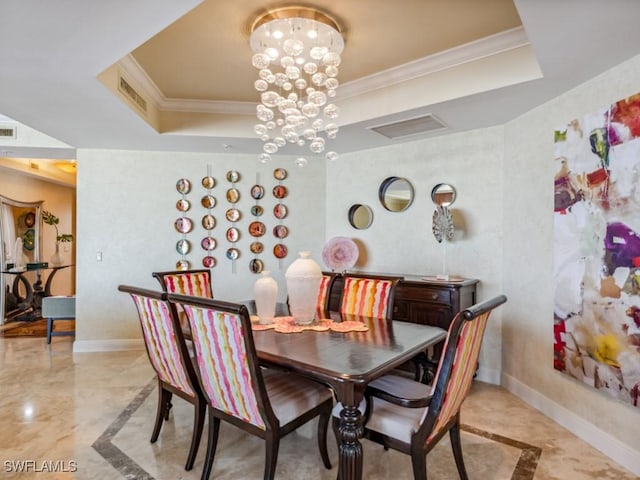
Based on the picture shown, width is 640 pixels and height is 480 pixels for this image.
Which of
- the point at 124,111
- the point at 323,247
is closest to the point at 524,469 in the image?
the point at 323,247

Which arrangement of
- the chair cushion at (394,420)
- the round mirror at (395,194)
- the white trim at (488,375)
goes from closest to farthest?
the chair cushion at (394,420), the white trim at (488,375), the round mirror at (395,194)

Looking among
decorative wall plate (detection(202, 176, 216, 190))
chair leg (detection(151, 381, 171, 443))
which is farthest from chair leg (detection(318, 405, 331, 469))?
decorative wall plate (detection(202, 176, 216, 190))

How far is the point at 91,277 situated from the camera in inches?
169

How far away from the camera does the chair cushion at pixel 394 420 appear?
5.46ft

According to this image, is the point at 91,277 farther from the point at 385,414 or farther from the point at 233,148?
the point at 385,414

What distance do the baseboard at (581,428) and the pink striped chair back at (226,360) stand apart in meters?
2.11

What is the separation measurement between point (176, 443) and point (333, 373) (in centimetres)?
146

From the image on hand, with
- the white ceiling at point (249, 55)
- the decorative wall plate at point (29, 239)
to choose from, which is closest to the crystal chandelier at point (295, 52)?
the white ceiling at point (249, 55)

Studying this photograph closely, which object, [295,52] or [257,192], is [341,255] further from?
[295,52]

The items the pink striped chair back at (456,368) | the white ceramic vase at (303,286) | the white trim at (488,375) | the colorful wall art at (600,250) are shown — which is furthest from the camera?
the white trim at (488,375)

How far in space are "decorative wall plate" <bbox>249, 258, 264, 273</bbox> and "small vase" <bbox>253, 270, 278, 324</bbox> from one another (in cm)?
207

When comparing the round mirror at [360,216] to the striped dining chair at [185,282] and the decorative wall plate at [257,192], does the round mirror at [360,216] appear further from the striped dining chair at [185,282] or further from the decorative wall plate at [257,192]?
the striped dining chair at [185,282]

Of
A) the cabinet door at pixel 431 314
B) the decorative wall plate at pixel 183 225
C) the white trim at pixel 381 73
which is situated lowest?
the cabinet door at pixel 431 314

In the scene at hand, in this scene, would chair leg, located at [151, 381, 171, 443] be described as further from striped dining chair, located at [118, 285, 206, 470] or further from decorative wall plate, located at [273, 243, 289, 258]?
decorative wall plate, located at [273, 243, 289, 258]
